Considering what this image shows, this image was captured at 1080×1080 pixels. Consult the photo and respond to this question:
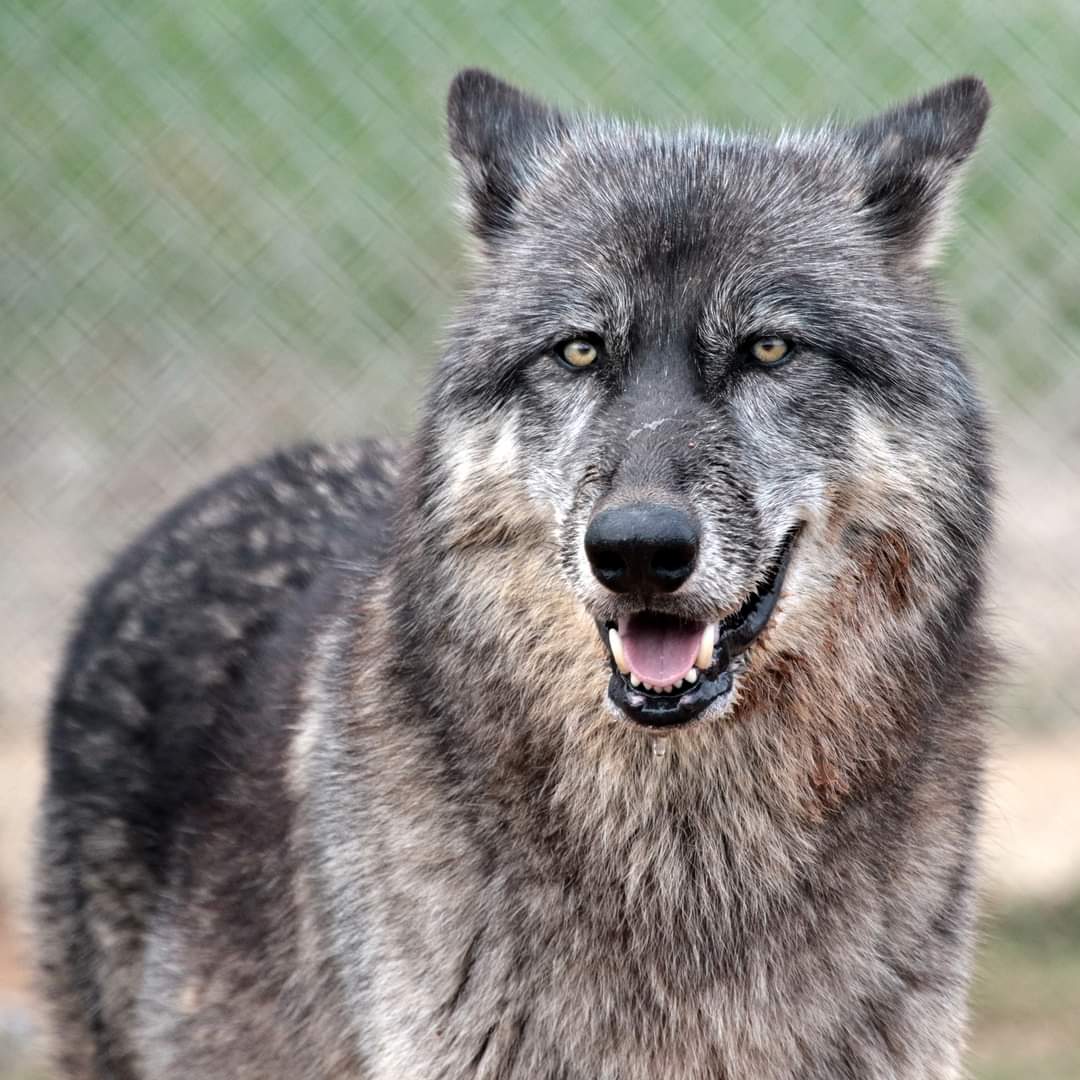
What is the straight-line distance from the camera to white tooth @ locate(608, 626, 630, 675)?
2916mm

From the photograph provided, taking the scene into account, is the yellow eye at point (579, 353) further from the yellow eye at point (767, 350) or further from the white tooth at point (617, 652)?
the white tooth at point (617, 652)

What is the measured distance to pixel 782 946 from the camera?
10.4ft

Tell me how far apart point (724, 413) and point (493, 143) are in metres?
0.93

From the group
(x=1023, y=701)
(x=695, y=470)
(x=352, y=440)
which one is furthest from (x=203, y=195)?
(x=695, y=470)

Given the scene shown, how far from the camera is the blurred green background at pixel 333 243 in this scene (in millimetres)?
6223

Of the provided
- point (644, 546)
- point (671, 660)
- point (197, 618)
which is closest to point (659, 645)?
point (671, 660)

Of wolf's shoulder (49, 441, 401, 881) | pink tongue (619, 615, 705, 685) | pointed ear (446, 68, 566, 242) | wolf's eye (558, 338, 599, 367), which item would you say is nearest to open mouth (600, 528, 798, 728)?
pink tongue (619, 615, 705, 685)

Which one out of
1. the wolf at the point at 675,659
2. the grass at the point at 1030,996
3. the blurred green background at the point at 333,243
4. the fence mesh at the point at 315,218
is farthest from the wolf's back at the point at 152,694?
the grass at the point at 1030,996

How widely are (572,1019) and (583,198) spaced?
4.91 feet

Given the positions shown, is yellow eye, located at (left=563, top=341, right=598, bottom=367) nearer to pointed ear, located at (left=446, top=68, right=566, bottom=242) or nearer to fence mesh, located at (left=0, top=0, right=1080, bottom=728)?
pointed ear, located at (left=446, top=68, right=566, bottom=242)

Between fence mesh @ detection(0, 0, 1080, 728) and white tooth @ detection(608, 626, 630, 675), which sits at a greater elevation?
fence mesh @ detection(0, 0, 1080, 728)

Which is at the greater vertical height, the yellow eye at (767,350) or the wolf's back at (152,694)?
the yellow eye at (767,350)

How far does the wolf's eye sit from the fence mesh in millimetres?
3273

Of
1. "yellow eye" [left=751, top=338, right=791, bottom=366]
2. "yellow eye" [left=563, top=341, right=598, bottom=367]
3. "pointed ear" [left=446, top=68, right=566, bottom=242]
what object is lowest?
"yellow eye" [left=751, top=338, right=791, bottom=366]
